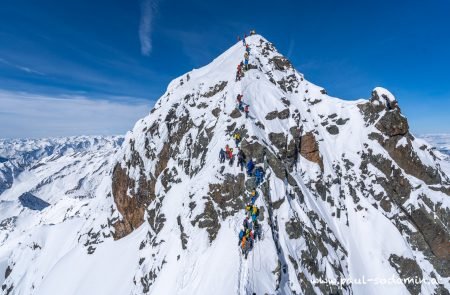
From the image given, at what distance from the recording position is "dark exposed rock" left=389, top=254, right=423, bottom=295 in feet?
117

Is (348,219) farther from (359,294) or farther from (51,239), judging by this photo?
(51,239)

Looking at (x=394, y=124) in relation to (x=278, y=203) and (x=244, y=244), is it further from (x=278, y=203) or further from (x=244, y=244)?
(x=244, y=244)

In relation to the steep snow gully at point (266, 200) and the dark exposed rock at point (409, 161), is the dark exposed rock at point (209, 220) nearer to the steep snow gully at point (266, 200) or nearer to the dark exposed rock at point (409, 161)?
the steep snow gully at point (266, 200)

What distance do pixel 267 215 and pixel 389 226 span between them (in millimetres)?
19667

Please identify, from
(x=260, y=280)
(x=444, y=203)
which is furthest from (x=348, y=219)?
(x=260, y=280)

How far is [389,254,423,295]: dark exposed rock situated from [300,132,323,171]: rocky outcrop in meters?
14.9

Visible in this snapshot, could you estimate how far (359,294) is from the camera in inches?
1375

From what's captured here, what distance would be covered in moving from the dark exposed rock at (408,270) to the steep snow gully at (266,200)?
12 cm

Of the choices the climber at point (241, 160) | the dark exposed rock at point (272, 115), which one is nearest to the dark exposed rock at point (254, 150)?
the climber at point (241, 160)

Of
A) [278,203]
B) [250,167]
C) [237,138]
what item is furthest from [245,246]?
Answer: [237,138]

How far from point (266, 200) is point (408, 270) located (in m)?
20.5

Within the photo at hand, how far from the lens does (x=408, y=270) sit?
120 feet

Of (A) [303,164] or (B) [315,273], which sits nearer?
(B) [315,273]

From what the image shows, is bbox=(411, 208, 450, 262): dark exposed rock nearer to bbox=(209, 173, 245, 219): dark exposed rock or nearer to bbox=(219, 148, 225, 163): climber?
bbox=(209, 173, 245, 219): dark exposed rock
